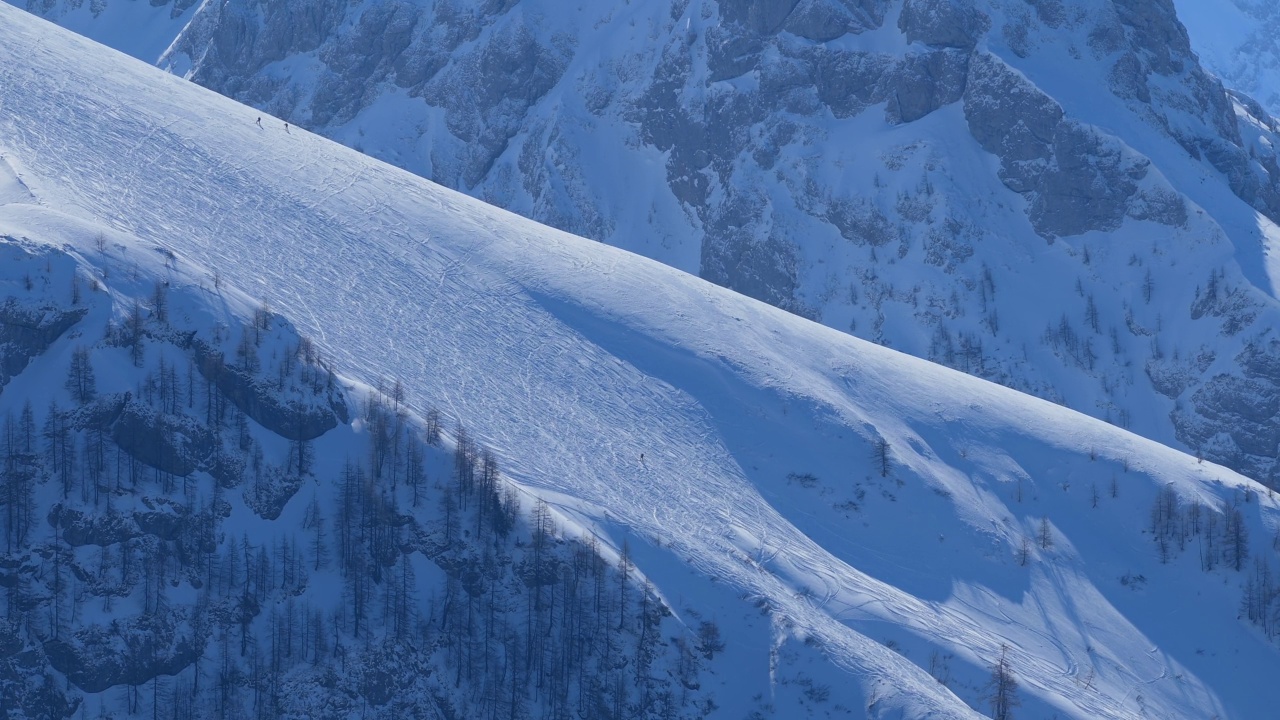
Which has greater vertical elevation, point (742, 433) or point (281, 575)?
point (742, 433)

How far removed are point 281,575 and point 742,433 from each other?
41046 mm

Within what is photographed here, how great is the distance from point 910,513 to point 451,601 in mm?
38080

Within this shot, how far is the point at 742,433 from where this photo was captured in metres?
141

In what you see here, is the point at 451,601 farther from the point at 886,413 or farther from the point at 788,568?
the point at 886,413

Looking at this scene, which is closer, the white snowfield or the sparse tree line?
the sparse tree line

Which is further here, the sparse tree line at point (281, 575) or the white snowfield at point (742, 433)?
the white snowfield at point (742, 433)

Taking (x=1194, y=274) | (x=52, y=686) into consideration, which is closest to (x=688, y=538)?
(x=52, y=686)

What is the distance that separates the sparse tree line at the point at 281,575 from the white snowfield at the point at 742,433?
5.75 meters

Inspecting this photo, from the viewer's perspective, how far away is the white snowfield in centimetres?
12569

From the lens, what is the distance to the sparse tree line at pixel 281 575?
353 feet

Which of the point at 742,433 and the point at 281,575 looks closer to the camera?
the point at 281,575

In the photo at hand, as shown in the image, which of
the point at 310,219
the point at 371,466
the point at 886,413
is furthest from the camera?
the point at 310,219

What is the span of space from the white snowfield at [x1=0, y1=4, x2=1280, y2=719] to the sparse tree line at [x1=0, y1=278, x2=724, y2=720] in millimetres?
5752

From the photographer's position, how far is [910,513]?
13688 cm
